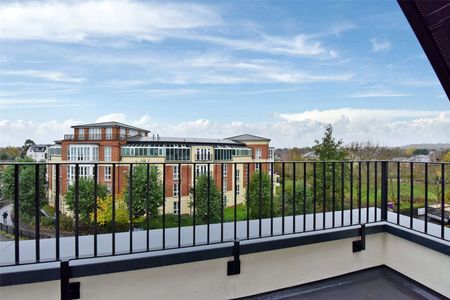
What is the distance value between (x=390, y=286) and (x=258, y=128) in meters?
20.1

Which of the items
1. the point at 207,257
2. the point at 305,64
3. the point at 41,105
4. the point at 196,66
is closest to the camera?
the point at 207,257

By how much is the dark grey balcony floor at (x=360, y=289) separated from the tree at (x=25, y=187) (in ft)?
4.91

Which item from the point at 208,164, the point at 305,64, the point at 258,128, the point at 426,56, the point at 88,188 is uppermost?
the point at 305,64

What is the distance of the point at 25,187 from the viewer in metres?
1.97

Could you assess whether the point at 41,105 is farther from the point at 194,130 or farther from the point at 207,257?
the point at 207,257

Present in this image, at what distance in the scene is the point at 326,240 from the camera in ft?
6.42

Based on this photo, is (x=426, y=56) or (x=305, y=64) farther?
(x=305, y=64)

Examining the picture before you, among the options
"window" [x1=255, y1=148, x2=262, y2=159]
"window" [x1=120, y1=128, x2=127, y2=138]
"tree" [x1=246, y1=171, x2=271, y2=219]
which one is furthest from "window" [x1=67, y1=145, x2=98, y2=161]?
"tree" [x1=246, y1=171, x2=271, y2=219]

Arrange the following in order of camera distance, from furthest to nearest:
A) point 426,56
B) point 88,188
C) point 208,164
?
point 88,188
point 208,164
point 426,56

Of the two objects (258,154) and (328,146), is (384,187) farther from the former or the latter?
(258,154)

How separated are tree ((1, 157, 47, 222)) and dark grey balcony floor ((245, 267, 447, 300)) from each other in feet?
4.91

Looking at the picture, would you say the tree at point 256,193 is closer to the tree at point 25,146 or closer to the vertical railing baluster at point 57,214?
the vertical railing baluster at point 57,214

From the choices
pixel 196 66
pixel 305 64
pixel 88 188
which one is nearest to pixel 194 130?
pixel 196 66

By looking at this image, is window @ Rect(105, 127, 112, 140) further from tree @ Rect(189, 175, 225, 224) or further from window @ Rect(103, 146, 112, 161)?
tree @ Rect(189, 175, 225, 224)
